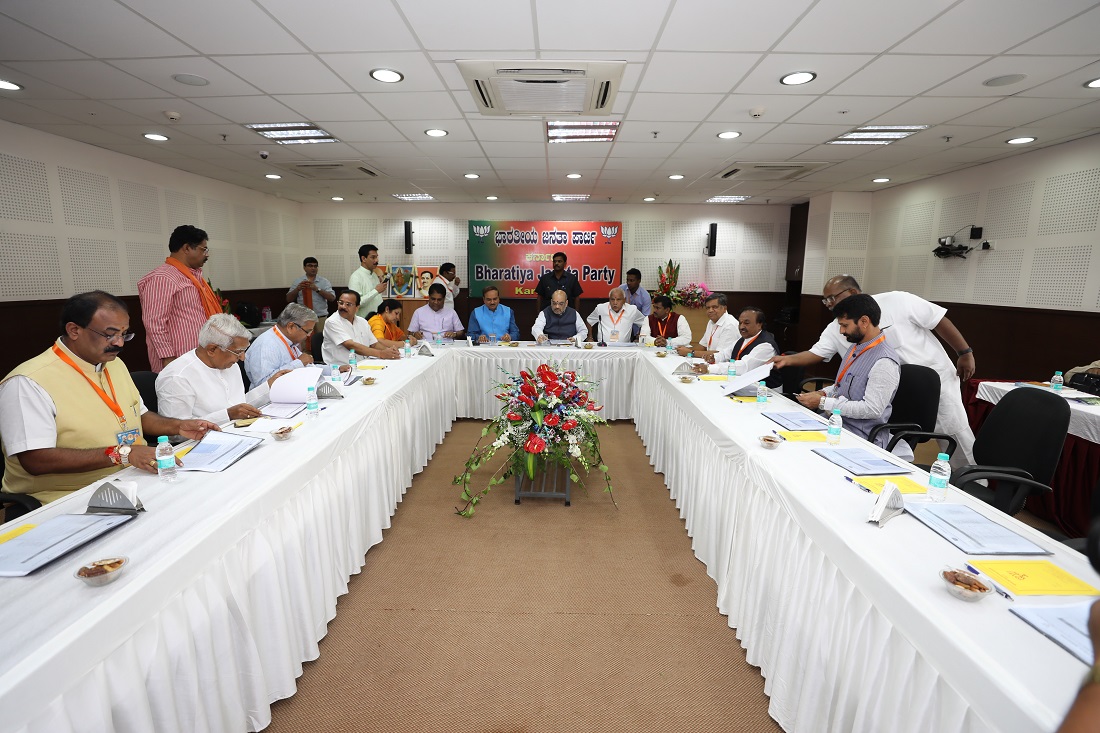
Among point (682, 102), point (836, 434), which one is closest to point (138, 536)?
point (836, 434)

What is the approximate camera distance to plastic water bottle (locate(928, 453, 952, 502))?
1.67 metres

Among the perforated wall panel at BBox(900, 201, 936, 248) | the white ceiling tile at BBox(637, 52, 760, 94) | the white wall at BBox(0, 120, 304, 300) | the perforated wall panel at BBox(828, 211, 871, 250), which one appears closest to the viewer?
the white ceiling tile at BBox(637, 52, 760, 94)

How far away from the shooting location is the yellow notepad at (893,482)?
68.6 inches

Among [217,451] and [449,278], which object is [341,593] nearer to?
[217,451]

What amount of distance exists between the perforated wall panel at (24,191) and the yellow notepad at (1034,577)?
23.6 feet

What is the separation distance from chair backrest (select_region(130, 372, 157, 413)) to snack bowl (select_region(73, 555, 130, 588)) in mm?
1746

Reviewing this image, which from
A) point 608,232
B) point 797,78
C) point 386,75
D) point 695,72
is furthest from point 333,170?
point 797,78

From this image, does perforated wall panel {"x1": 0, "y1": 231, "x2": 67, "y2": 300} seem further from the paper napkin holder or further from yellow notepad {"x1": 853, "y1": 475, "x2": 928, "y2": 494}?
yellow notepad {"x1": 853, "y1": 475, "x2": 928, "y2": 494}

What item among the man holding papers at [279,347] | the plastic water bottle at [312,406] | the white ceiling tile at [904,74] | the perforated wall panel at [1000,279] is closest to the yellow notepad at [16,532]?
the plastic water bottle at [312,406]

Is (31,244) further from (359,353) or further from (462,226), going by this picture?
(462,226)

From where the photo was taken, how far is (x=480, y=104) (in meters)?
3.95

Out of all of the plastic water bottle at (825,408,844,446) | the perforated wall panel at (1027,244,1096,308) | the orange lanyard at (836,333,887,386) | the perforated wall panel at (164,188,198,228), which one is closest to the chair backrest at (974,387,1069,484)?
the orange lanyard at (836,333,887,386)

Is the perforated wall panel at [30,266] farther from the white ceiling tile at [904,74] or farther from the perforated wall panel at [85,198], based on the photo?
the white ceiling tile at [904,74]

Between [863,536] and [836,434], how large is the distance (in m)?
0.94
